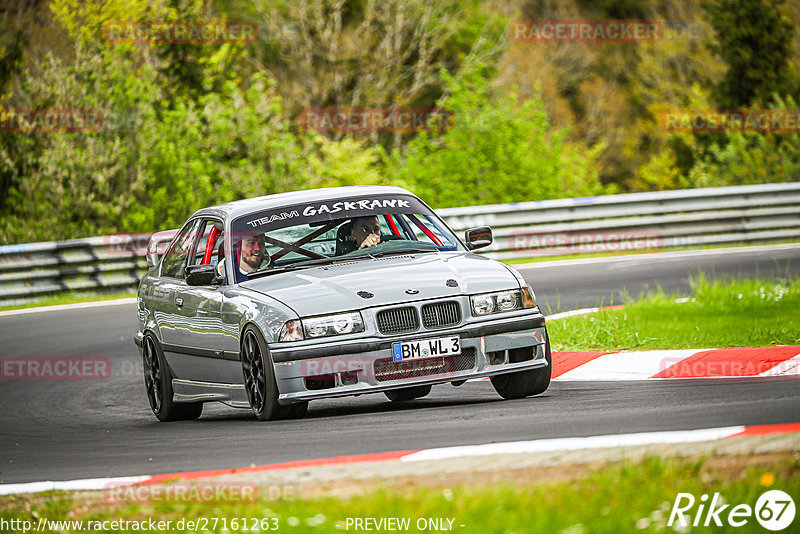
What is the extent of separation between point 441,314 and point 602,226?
41.6ft

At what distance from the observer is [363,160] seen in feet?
114

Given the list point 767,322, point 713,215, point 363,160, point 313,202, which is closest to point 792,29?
point 363,160

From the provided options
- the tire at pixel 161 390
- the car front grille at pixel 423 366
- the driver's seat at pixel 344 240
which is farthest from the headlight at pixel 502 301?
the tire at pixel 161 390

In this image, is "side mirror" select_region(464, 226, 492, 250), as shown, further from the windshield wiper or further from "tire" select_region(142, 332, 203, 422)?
"tire" select_region(142, 332, 203, 422)

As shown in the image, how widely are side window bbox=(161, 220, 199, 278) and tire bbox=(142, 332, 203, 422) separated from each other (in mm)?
519

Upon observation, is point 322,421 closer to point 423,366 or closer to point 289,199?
point 423,366

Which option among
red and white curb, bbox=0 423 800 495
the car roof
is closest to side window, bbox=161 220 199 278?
the car roof

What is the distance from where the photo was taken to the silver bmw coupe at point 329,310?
8133 millimetres

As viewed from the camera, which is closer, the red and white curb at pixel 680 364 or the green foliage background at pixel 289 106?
the red and white curb at pixel 680 364

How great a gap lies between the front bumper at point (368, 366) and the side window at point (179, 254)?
7.54 feet

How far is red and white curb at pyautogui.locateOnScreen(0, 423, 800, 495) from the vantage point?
5.82 metres

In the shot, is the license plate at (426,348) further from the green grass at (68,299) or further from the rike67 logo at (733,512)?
the green grass at (68,299)

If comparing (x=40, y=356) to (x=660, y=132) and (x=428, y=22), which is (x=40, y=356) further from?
(x=660, y=132)

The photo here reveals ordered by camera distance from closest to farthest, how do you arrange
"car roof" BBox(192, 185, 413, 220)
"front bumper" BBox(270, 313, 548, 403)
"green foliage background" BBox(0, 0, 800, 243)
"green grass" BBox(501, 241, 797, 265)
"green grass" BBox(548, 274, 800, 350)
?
"front bumper" BBox(270, 313, 548, 403) < "car roof" BBox(192, 185, 413, 220) < "green grass" BBox(548, 274, 800, 350) < "green grass" BBox(501, 241, 797, 265) < "green foliage background" BBox(0, 0, 800, 243)
